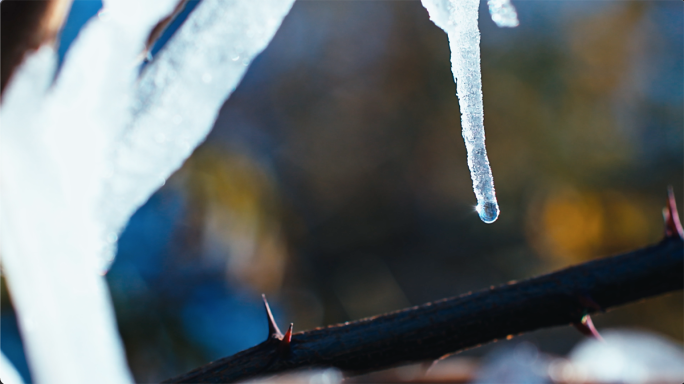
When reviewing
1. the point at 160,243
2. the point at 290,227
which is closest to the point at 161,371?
the point at 160,243

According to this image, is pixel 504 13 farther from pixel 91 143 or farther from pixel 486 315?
pixel 91 143

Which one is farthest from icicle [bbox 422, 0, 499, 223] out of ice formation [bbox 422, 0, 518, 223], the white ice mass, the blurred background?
the blurred background

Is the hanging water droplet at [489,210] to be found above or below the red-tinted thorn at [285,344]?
above

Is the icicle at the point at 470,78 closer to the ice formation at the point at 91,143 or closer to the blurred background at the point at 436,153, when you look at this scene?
the ice formation at the point at 91,143

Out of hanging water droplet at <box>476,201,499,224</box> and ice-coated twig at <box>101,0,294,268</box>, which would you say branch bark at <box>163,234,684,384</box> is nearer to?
hanging water droplet at <box>476,201,499,224</box>

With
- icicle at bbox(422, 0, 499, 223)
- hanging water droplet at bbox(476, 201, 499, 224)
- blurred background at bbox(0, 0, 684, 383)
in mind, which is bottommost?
hanging water droplet at bbox(476, 201, 499, 224)


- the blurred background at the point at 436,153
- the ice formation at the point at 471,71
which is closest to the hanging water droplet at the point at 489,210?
the ice formation at the point at 471,71
